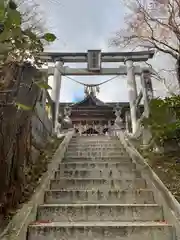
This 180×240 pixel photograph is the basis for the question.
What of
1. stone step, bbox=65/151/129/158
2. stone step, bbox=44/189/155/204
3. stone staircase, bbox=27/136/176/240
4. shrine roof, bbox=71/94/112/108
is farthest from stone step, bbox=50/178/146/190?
shrine roof, bbox=71/94/112/108

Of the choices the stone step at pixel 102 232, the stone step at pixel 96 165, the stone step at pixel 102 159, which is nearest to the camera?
the stone step at pixel 102 232

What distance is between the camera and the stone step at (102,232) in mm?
2533

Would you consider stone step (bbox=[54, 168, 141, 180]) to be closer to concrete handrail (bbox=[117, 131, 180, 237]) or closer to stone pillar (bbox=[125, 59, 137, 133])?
concrete handrail (bbox=[117, 131, 180, 237])

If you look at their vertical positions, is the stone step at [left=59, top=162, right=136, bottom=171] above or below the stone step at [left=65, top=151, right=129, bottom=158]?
below

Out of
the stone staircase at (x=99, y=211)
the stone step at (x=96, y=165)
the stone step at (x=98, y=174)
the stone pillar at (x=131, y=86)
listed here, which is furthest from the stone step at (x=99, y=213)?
the stone pillar at (x=131, y=86)

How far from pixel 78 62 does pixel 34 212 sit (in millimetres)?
11888

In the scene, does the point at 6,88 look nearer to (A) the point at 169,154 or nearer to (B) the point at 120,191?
(B) the point at 120,191

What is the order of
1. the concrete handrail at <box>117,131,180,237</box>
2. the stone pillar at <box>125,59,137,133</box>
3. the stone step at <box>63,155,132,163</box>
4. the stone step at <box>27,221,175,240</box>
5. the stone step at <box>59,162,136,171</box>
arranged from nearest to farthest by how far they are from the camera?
the stone step at <box>27,221,175,240</box> < the concrete handrail at <box>117,131,180,237</box> < the stone step at <box>59,162,136,171</box> < the stone step at <box>63,155,132,163</box> < the stone pillar at <box>125,59,137,133</box>

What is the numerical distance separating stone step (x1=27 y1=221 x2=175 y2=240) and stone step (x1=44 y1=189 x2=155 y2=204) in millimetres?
752

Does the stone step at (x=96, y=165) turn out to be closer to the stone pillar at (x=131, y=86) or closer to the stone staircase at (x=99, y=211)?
the stone staircase at (x=99, y=211)

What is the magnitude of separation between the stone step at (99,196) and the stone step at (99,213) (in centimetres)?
32

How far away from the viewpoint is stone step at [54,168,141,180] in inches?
166

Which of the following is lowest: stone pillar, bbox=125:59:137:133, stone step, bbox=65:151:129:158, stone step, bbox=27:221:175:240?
stone step, bbox=27:221:175:240

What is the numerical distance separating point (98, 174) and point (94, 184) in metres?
0.49
